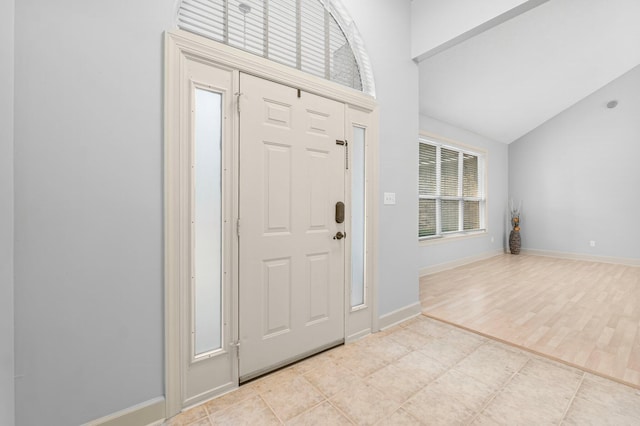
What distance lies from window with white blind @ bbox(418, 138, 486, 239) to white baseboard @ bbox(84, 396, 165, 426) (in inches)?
167

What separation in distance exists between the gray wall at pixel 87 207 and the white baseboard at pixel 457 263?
415 centimetres

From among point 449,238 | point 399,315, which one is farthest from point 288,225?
point 449,238

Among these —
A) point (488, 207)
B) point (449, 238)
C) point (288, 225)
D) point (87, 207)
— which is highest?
point (488, 207)

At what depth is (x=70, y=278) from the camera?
1290 mm

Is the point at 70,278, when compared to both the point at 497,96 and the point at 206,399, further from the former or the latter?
the point at 497,96

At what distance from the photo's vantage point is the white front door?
1829mm

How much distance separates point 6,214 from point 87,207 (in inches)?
10.2

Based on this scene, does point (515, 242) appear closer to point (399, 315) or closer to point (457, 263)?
point (457, 263)

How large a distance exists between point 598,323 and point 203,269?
371cm

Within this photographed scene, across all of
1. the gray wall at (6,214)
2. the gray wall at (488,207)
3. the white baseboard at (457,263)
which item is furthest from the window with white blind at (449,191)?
the gray wall at (6,214)

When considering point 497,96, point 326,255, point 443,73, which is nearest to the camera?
point 326,255

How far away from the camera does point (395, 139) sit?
2.72 metres

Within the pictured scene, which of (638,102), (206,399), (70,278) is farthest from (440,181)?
(70,278)

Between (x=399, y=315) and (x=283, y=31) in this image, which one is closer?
(x=283, y=31)
